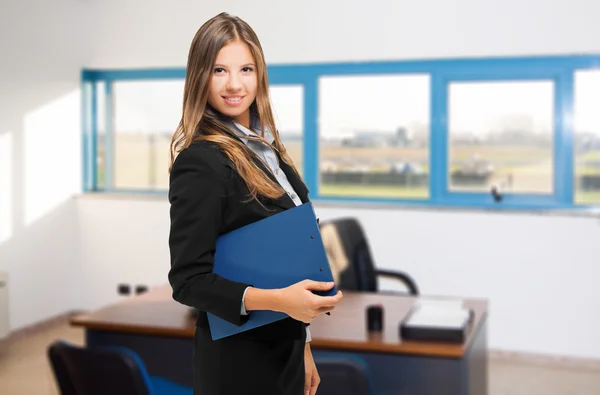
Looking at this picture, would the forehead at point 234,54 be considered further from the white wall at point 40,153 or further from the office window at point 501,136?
the white wall at point 40,153

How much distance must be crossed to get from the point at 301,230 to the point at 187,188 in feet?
0.55

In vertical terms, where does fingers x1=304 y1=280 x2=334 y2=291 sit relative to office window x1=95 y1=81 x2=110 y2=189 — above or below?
below

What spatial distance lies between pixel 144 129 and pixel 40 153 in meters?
0.80

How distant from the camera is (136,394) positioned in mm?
1991

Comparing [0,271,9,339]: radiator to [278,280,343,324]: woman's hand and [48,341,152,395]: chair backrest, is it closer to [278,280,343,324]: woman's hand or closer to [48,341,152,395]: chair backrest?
[48,341,152,395]: chair backrest

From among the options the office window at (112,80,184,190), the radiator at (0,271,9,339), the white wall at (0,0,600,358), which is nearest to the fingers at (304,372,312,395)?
the white wall at (0,0,600,358)

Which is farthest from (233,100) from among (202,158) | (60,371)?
(60,371)

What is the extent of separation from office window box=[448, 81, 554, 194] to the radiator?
9.73 ft

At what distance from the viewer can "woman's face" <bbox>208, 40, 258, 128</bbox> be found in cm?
108

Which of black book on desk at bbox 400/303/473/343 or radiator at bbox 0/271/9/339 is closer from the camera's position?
black book on desk at bbox 400/303/473/343

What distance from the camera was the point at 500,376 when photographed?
14.5ft

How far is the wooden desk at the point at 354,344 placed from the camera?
99.3 inches

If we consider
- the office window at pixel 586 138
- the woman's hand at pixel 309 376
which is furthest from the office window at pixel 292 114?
the woman's hand at pixel 309 376

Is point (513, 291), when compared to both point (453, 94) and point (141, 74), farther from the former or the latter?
point (141, 74)
